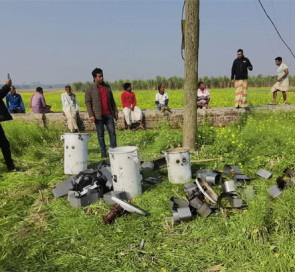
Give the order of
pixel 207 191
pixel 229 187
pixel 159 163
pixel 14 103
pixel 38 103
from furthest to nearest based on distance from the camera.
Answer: pixel 14 103 → pixel 38 103 → pixel 159 163 → pixel 207 191 → pixel 229 187

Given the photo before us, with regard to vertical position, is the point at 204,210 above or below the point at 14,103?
below

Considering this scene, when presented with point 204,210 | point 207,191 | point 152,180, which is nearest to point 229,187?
point 207,191

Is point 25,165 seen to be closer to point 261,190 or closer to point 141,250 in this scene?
point 141,250

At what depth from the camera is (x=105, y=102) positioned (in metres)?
6.35

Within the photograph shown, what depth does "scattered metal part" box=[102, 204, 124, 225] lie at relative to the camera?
142 inches

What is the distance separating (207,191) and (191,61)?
8.97 feet

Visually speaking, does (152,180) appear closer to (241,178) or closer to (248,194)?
(241,178)

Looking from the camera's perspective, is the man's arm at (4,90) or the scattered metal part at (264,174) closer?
the scattered metal part at (264,174)

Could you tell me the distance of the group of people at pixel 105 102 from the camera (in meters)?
6.19

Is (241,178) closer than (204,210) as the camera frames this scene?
No

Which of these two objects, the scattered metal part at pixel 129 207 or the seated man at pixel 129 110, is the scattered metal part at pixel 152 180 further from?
the seated man at pixel 129 110

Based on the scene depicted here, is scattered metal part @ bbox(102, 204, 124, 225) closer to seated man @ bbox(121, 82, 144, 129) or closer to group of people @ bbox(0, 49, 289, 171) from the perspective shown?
group of people @ bbox(0, 49, 289, 171)

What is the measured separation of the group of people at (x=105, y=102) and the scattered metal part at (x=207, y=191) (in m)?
2.79

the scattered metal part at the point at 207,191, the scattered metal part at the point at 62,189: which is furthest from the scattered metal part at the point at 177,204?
the scattered metal part at the point at 62,189
